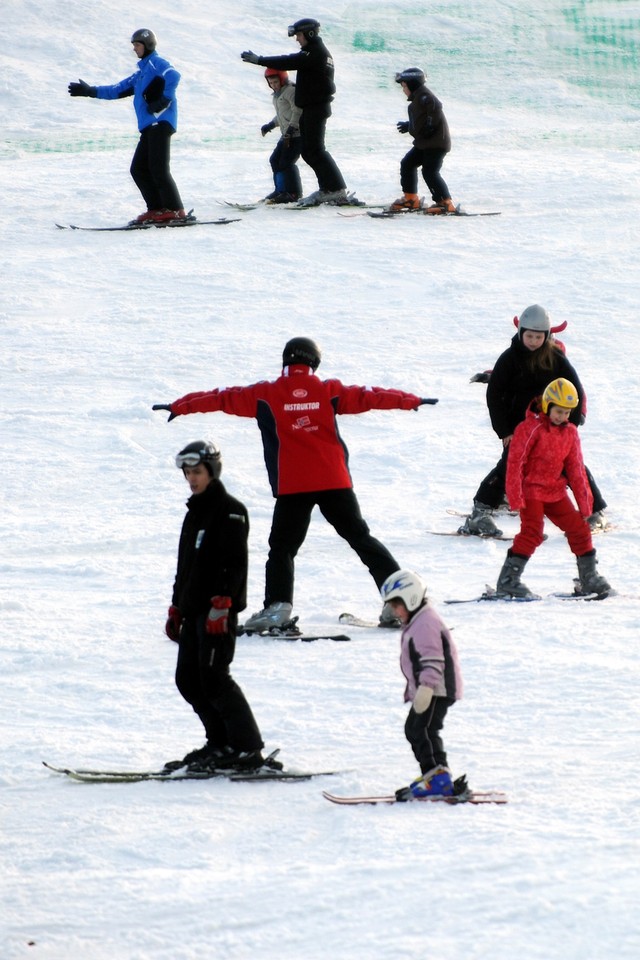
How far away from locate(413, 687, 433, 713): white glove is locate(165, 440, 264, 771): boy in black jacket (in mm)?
686

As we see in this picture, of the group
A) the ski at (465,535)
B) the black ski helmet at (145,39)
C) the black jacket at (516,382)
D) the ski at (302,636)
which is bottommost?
the ski at (302,636)

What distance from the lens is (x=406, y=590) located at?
5090mm

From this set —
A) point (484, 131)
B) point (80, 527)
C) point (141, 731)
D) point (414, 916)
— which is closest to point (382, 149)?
point (484, 131)

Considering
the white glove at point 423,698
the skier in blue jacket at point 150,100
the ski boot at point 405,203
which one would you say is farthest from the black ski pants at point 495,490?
the ski boot at point 405,203

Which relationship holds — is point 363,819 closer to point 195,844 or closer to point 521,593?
point 195,844

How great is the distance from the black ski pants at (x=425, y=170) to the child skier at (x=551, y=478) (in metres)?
7.74

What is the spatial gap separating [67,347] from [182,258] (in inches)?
93.9

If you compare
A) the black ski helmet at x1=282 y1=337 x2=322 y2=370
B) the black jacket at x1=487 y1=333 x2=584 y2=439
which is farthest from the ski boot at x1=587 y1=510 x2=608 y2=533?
the black ski helmet at x1=282 y1=337 x2=322 y2=370

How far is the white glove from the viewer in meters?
5.09

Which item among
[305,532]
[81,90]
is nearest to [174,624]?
[305,532]

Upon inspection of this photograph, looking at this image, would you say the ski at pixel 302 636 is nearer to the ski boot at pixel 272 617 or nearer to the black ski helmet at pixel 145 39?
the ski boot at pixel 272 617

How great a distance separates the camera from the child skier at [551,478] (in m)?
7.35

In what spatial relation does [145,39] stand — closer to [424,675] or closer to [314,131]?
[314,131]

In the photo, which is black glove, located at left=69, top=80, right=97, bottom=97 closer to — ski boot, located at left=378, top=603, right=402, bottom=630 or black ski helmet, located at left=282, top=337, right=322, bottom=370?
black ski helmet, located at left=282, top=337, right=322, bottom=370
